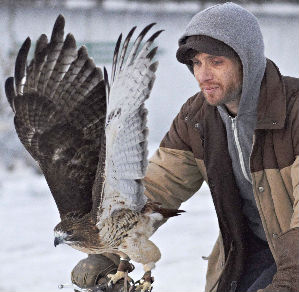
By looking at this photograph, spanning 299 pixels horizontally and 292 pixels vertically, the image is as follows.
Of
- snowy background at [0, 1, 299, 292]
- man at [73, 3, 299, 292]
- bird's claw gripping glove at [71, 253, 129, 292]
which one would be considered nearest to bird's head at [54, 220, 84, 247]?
bird's claw gripping glove at [71, 253, 129, 292]

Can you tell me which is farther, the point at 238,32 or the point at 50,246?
the point at 50,246

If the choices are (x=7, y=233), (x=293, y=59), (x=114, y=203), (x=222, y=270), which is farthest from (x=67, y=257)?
(x=293, y=59)

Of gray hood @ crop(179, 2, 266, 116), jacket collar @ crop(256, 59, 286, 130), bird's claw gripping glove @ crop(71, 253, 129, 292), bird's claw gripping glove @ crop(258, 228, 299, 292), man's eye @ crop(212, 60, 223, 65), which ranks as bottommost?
bird's claw gripping glove @ crop(71, 253, 129, 292)

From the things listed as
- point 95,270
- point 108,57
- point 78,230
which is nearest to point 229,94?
point 78,230

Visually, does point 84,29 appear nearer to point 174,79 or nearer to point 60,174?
point 174,79

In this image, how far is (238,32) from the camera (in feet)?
6.61

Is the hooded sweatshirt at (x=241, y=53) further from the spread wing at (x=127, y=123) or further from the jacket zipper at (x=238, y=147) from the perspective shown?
the spread wing at (x=127, y=123)

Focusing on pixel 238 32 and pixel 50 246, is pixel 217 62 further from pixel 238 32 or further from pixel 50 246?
pixel 50 246

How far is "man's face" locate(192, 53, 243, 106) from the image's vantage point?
2.08 metres

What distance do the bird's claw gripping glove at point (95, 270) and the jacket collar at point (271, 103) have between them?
76cm

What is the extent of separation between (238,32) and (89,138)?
0.60m

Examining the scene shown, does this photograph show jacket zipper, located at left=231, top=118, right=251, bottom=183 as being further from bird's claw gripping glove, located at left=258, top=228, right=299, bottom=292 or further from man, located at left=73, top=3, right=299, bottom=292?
bird's claw gripping glove, located at left=258, top=228, right=299, bottom=292

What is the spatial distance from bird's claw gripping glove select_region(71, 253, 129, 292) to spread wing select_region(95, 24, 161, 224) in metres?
0.39

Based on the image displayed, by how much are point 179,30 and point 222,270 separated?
4.78 metres
